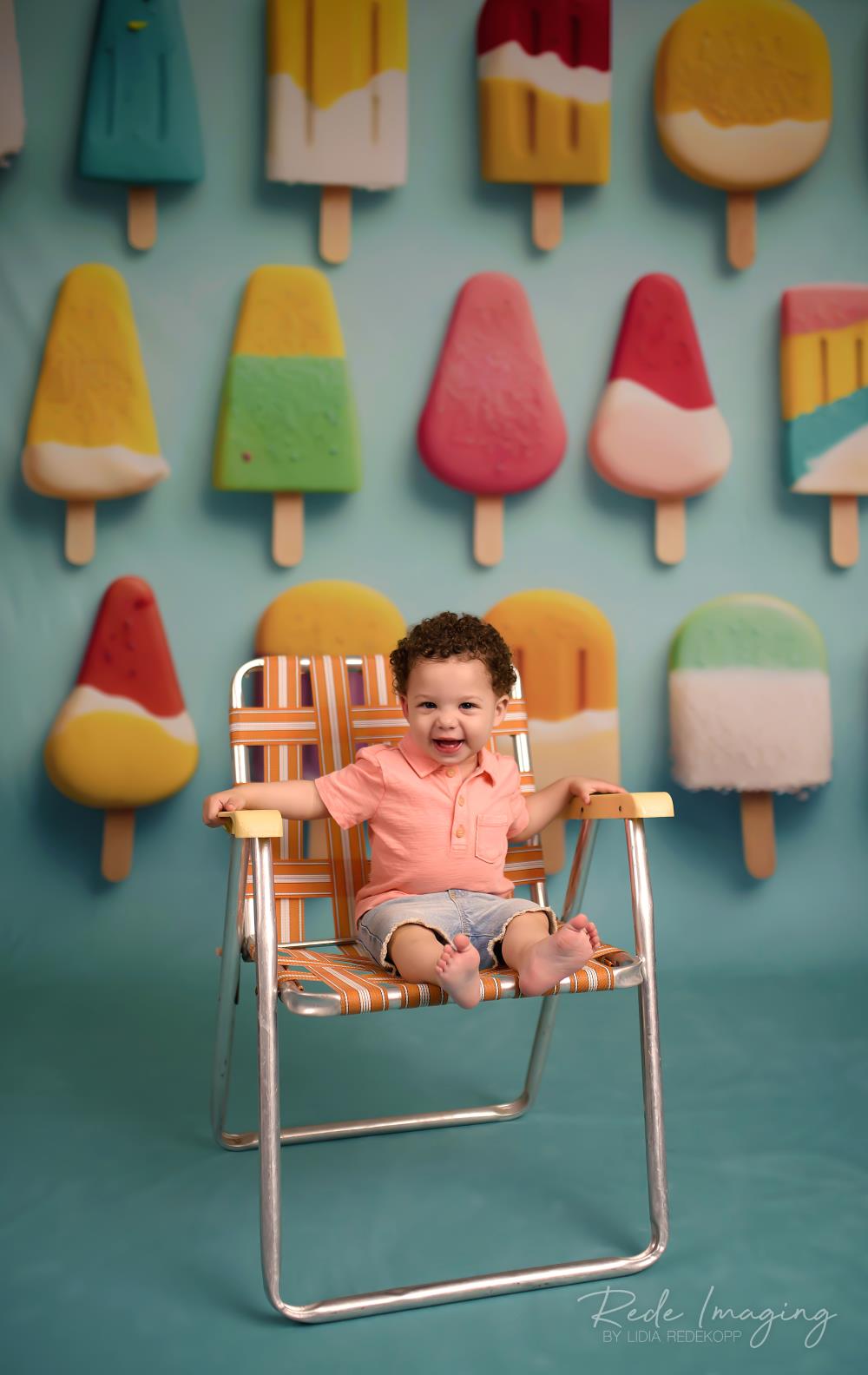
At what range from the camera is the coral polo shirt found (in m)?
1.65

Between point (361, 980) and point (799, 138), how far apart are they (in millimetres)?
1931

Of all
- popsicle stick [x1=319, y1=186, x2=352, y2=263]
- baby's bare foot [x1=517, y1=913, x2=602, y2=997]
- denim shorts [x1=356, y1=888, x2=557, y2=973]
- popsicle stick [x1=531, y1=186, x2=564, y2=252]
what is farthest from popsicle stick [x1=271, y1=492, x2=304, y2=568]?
baby's bare foot [x1=517, y1=913, x2=602, y2=997]

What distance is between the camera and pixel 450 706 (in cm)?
164

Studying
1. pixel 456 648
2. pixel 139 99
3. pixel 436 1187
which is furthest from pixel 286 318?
pixel 436 1187

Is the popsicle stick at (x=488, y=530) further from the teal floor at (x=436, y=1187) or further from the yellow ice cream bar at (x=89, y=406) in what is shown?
the teal floor at (x=436, y=1187)

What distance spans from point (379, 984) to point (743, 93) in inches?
77.0

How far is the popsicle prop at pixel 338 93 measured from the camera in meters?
2.31

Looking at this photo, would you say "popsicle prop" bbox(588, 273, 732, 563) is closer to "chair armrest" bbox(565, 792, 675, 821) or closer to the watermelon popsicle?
the watermelon popsicle

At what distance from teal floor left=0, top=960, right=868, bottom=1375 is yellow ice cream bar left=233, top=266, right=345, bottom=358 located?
1237 mm

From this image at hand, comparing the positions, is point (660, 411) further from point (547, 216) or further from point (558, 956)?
point (558, 956)

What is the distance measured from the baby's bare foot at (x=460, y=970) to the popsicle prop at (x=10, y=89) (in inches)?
70.3

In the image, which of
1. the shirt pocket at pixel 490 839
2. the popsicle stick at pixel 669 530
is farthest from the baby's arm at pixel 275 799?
the popsicle stick at pixel 669 530

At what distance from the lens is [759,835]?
100 inches

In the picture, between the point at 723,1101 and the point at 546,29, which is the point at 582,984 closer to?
the point at 723,1101
